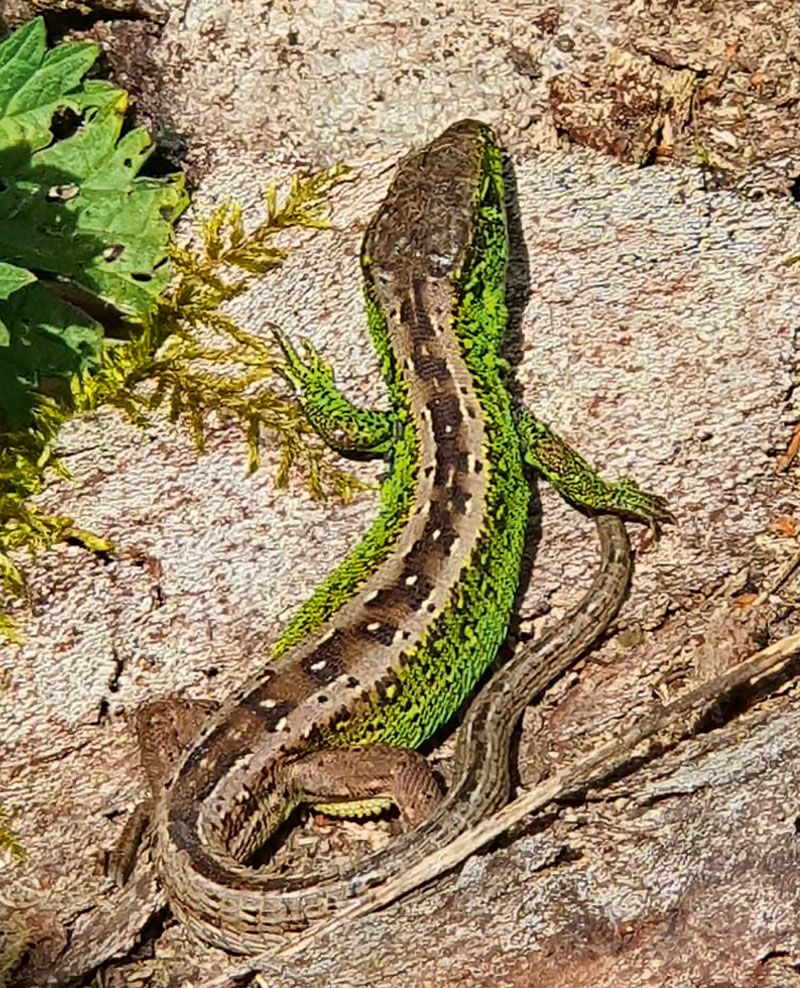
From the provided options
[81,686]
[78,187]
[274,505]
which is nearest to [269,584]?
[274,505]

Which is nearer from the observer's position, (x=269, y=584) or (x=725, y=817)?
(x=725, y=817)

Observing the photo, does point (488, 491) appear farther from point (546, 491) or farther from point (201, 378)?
point (201, 378)

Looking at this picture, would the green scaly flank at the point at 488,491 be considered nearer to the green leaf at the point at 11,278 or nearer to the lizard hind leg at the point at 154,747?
the lizard hind leg at the point at 154,747

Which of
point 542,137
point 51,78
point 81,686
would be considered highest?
point 51,78

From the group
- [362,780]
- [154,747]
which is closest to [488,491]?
[362,780]

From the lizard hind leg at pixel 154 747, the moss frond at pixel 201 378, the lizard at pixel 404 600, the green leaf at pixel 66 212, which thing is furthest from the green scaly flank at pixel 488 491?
the green leaf at pixel 66 212

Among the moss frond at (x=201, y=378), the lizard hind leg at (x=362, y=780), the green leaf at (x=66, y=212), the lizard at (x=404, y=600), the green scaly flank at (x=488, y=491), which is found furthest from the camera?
the green leaf at (x=66, y=212)

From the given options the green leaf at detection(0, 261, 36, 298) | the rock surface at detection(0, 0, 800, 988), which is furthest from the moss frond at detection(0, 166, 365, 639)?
the green leaf at detection(0, 261, 36, 298)

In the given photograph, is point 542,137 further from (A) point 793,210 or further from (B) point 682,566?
(B) point 682,566
